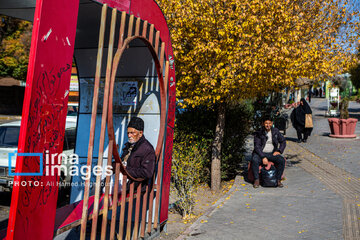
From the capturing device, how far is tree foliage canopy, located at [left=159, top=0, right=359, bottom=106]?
23.0 ft

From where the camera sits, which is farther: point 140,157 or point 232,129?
point 232,129

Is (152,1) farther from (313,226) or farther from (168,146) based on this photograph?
(313,226)

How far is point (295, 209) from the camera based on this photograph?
6.73 meters

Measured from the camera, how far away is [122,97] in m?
6.05

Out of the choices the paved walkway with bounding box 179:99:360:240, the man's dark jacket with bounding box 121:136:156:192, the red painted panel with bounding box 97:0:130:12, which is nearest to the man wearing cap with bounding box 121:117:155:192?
the man's dark jacket with bounding box 121:136:156:192

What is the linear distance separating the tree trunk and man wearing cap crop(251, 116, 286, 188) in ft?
2.63

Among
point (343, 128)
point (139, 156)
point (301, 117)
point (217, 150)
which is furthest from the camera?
point (343, 128)

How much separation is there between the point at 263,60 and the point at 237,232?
10.3ft

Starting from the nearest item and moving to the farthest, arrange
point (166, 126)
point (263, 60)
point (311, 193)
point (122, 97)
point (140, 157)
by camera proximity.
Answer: point (140, 157) < point (166, 126) < point (122, 97) < point (263, 60) < point (311, 193)

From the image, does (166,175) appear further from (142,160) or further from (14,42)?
(14,42)

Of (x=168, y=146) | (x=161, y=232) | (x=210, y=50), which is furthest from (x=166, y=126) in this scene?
(x=210, y=50)

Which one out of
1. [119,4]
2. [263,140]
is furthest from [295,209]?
[119,4]

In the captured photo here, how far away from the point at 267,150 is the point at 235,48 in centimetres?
264

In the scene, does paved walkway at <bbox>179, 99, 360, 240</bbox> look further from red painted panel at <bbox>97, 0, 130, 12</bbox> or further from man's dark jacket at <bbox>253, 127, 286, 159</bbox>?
red painted panel at <bbox>97, 0, 130, 12</bbox>
